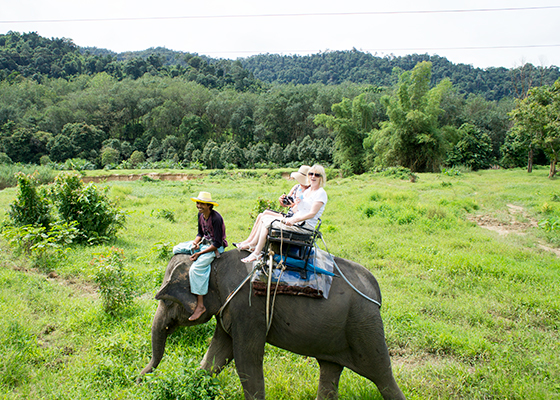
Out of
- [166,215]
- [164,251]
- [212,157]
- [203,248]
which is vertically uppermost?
[203,248]

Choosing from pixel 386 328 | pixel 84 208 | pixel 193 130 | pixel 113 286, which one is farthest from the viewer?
pixel 193 130

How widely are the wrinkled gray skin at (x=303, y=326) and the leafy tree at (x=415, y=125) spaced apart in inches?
1207

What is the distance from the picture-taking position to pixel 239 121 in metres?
62.9

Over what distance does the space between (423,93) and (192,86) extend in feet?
169

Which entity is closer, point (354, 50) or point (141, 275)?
point (141, 275)

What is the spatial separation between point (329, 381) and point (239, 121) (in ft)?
203

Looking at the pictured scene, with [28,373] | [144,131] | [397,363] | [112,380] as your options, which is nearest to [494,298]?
[397,363]

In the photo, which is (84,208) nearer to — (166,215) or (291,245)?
(166,215)

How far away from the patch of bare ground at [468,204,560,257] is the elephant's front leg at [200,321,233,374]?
10.4 meters

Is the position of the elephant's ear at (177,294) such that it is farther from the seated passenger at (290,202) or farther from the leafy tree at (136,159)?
the leafy tree at (136,159)

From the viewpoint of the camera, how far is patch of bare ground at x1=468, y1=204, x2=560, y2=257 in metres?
11.6

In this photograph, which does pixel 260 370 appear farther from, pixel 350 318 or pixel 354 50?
pixel 354 50

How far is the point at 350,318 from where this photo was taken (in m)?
3.34

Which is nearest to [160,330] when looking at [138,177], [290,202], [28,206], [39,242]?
[290,202]
